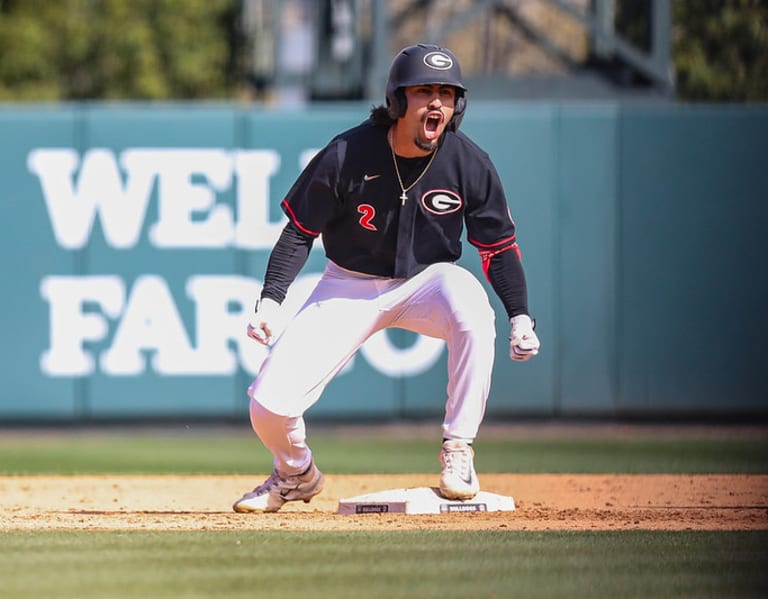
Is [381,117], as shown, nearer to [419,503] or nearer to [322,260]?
[419,503]

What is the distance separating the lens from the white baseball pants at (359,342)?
5.57 meters

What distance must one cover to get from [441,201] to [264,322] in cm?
86

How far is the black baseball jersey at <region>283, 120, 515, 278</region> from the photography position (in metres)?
5.65

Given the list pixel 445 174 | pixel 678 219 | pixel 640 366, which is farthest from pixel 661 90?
pixel 445 174

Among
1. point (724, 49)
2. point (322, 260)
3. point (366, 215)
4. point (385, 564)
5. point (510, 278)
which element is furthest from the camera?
point (724, 49)

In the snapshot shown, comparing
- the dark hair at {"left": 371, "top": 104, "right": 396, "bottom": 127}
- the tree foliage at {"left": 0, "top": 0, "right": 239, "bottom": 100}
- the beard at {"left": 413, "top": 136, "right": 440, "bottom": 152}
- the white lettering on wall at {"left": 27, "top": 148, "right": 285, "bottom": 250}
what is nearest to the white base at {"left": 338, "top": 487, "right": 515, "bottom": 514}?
the beard at {"left": 413, "top": 136, "right": 440, "bottom": 152}

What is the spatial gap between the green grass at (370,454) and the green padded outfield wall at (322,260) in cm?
34

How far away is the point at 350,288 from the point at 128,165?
473 cm

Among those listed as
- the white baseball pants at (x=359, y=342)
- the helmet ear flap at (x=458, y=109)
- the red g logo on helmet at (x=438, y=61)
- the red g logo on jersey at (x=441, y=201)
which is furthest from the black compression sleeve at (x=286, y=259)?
the red g logo on helmet at (x=438, y=61)

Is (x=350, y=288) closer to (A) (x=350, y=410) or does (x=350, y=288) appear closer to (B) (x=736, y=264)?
(A) (x=350, y=410)

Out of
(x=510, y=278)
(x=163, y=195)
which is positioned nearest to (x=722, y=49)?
(x=163, y=195)

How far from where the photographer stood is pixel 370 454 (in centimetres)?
905

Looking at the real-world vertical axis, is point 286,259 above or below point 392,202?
below

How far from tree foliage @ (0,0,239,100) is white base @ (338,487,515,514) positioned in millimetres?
15165
